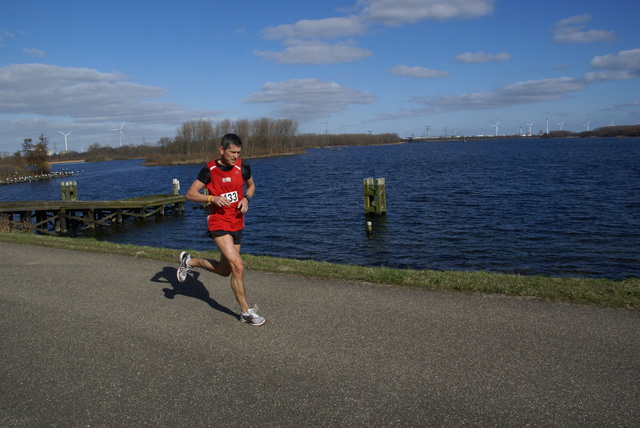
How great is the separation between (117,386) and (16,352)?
164 centimetres

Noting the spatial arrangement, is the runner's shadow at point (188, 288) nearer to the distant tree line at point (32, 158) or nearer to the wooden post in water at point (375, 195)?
the wooden post in water at point (375, 195)

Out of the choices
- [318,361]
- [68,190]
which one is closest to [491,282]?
[318,361]

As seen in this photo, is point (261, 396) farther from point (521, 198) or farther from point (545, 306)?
point (521, 198)

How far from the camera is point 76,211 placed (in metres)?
27.9

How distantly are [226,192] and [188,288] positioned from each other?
242 centimetres

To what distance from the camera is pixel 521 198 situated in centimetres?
2989

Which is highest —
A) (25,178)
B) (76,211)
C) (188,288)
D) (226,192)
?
(226,192)

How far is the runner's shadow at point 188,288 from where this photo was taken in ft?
22.1

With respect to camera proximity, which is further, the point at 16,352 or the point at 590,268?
the point at 590,268

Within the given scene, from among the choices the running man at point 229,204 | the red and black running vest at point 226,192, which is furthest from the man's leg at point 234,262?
the red and black running vest at point 226,192

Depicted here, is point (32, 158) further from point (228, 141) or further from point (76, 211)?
point (228, 141)

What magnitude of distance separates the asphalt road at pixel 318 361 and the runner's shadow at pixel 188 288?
0.18 feet

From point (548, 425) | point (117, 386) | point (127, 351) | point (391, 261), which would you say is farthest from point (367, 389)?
point (391, 261)

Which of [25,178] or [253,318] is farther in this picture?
[25,178]
